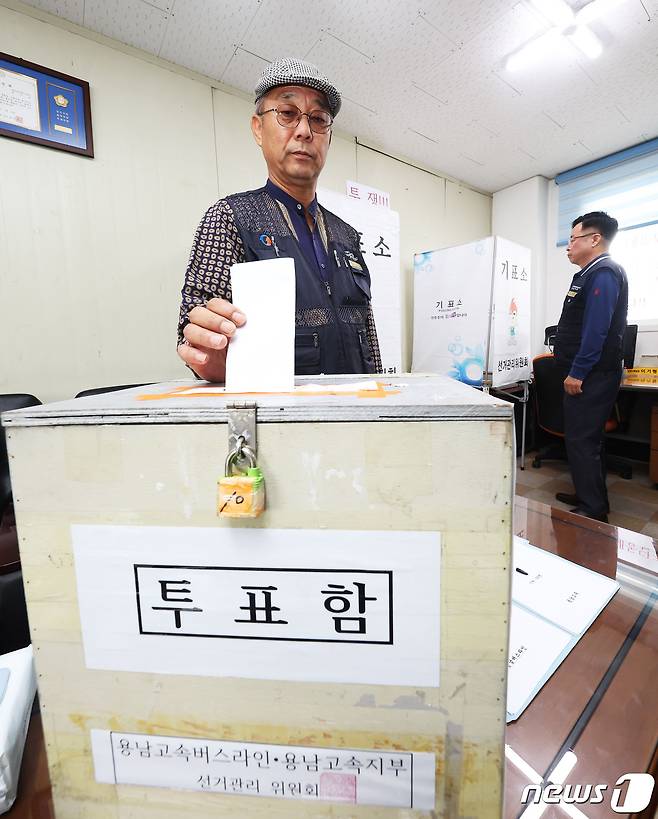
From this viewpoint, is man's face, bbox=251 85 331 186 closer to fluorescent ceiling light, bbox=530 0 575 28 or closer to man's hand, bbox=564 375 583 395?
fluorescent ceiling light, bbox=530 0 575 28

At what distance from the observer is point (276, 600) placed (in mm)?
316

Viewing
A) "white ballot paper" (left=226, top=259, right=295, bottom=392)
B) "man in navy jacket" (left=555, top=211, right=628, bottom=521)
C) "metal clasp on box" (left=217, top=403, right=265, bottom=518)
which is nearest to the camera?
"metal clasp on box" (left=217, top=403, right=265, bottom=518)

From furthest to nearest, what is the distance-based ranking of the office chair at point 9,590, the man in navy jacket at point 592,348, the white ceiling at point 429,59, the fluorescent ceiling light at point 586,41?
the man in navy jacket at point 592,348 → the fluorescent ceiling light at point 586,41 → the white ceiling at point 429,59 → the office chair at point 9,590

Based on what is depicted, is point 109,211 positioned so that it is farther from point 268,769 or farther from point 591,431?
point 591,431

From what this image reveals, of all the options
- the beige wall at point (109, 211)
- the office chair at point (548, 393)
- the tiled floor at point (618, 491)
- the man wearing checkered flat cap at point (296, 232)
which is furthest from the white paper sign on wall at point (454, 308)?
the man wearing checkered flat cap at point (296, 232)

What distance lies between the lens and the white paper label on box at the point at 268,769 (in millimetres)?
326

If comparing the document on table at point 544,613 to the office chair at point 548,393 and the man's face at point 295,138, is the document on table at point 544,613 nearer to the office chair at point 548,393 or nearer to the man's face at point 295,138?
the man's face at point 295,138

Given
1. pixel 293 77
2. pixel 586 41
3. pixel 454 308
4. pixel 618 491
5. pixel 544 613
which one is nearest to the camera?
pixel 544 613

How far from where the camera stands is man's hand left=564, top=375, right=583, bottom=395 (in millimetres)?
2152

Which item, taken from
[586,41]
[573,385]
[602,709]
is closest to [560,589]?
[602,709]

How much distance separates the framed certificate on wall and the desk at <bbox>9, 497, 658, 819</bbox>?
198 cm

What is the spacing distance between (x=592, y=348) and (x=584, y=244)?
2.08 ft

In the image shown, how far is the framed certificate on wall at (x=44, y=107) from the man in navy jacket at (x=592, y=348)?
99.6 inches

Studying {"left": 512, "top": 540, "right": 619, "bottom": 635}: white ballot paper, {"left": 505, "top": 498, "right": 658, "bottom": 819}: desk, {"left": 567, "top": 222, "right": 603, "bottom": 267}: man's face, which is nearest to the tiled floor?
{"left": 567, "top": 222, "right": 603, "bottom": 267}: man's face
